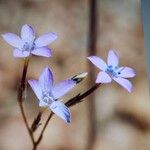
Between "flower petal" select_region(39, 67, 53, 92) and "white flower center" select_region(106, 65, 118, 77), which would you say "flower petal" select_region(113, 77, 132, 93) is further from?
"flower petal" select_region(39, 67, 53, 92)

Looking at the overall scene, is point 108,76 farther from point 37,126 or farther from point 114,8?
point 114,8

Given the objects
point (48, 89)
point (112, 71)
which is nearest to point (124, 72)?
point (112, 71)

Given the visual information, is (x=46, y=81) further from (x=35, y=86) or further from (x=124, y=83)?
(x=124, y=83)

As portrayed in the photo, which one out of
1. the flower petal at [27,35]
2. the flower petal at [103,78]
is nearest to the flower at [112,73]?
the flower petal at [103,78]

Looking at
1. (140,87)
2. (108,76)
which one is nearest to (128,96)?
(140,87)

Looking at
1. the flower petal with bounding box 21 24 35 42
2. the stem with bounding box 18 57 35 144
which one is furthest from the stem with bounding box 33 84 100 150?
the flower petal with bounding box 21 24 35 42

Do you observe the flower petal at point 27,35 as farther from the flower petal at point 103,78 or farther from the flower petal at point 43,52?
the flower petal at point 103,78
